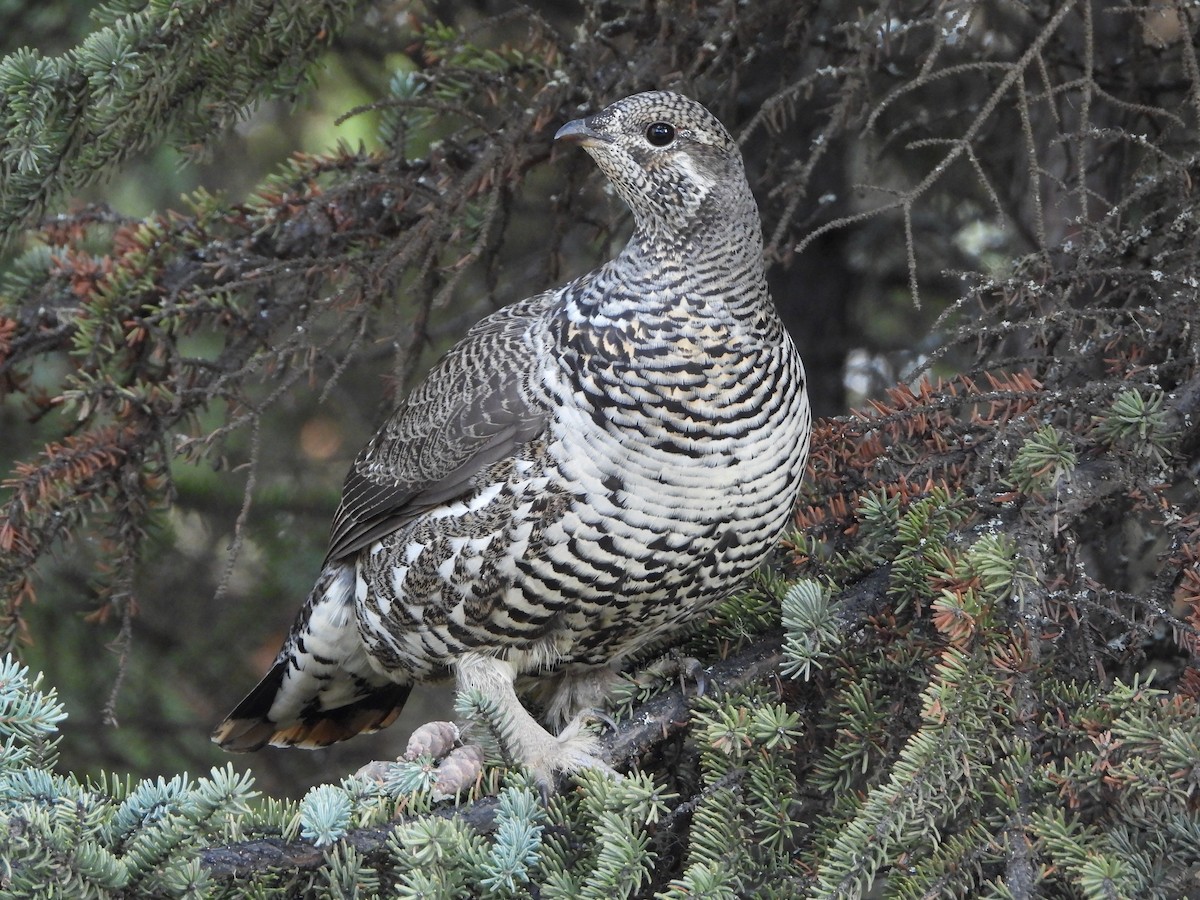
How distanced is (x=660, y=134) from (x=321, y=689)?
187cm

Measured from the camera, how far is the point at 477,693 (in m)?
2.43

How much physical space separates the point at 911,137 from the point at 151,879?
3.50 metres

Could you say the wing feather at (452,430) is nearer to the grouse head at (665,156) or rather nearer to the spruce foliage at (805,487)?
the spruce foliage at (805,487)

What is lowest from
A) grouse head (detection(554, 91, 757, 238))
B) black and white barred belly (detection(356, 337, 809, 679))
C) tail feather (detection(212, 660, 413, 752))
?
tail feather (detection(212, 660, 413, 752))

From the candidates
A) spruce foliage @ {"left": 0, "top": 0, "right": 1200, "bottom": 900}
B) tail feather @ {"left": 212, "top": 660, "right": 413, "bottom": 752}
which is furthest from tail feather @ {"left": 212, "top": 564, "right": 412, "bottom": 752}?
spruce foliage @ {"left": 0, "top": 0, "right": 1200, "bottom": 900}

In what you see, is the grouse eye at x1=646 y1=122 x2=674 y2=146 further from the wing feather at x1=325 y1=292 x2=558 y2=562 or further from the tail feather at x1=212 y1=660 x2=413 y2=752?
the tail feather at x1=212 y1=660 x2=413 y2=752

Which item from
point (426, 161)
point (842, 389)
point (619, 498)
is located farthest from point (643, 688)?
point (842, 389)

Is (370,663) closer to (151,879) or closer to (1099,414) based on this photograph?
(151,879)

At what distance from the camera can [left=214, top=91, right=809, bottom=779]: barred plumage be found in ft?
9.02

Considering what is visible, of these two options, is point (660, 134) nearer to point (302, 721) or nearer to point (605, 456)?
point (605, 456)

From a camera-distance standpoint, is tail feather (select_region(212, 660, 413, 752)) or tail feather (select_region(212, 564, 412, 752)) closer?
tail feather (select_region(212, 564, 412, 752))

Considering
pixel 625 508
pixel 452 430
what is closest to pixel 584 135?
pixel 452 430

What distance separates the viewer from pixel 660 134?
9.79 feet

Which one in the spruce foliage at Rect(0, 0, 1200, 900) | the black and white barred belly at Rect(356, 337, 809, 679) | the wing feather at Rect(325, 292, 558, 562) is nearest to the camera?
A: the spruce foliage at Rect(0, 0, 1200, 900)
